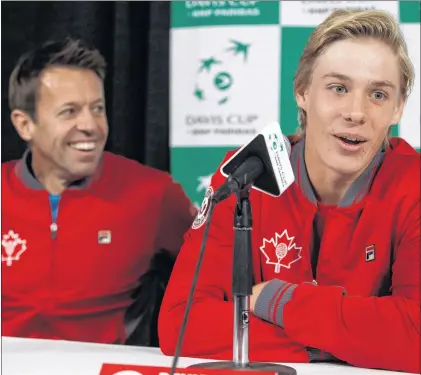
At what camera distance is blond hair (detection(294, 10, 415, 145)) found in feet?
6.79

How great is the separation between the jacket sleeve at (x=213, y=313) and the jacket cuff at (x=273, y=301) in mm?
28

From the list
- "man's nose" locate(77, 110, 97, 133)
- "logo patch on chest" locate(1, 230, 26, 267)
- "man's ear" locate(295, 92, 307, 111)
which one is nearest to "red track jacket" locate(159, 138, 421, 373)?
"man's ear" locate(295, 92, 307, 111)

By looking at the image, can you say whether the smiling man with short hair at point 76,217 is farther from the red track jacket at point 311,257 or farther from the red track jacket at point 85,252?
the red track jacket at point 311,257

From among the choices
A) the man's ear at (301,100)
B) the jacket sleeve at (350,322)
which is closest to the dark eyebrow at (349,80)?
the man's ear at (301,100)

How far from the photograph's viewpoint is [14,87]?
2.41 m

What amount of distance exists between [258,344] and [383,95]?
777 mm

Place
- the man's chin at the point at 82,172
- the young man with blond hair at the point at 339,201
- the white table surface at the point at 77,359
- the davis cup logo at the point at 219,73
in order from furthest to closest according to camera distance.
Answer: the man's chin at the point at 82,172
the davis cup logo at the point at 219,73
the young man with blond hair at the point at 339,201
the white table surface at the point at 77,359

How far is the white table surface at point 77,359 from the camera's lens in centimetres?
162

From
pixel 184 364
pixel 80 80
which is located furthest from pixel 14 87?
pixel 184 364

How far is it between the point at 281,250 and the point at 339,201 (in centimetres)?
22

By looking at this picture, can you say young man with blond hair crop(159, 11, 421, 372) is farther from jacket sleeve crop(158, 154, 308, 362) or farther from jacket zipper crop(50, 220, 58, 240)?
jacket zipper crop(50, 220, 58, 240)

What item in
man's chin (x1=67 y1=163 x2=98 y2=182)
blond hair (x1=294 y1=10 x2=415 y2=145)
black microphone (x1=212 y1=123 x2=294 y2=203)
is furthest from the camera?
man's chin (x1=67 y1=163 x2=98 y2=182)

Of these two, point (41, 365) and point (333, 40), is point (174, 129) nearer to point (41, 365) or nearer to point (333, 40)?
point (333, 40)

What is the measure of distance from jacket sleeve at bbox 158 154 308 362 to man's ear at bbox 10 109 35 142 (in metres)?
0.66
